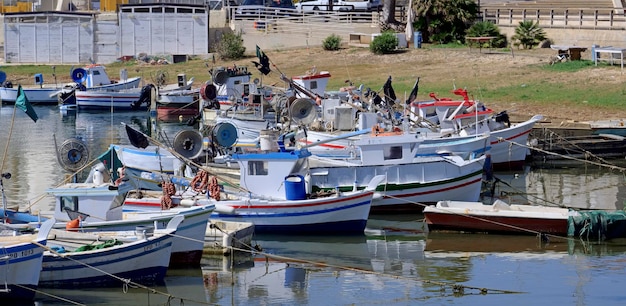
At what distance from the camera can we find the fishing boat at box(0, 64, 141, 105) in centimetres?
5753

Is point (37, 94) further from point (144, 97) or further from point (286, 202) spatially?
point (286, 202)

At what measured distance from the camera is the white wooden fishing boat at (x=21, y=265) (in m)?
20.6

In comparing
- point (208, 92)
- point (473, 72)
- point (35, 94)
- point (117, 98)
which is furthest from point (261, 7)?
point (208, 92)

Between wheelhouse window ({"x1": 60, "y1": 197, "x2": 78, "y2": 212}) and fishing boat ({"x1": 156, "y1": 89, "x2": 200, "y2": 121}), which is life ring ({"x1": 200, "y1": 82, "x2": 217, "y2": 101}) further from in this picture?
wheelhouse window ({"x1": 60, "y1": 197, "x2": 78, "y2": 212})

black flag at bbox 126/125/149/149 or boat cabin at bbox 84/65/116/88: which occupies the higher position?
black flag at bbox 126/125/149/149

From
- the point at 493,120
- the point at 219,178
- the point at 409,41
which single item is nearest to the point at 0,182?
the point at 219,178

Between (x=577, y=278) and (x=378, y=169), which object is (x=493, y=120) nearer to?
(x=378, y=169)

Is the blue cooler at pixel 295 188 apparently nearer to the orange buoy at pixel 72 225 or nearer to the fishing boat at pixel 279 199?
the fishing boat at pixel 279 199

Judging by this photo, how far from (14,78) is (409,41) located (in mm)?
21264

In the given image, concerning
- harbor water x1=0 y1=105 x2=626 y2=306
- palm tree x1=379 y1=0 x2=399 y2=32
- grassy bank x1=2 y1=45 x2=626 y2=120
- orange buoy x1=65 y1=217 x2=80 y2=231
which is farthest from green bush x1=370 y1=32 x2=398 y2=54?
orange buoy x1=65 y1=217 x2=80 y2=231

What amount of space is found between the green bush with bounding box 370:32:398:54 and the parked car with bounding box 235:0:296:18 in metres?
11.3

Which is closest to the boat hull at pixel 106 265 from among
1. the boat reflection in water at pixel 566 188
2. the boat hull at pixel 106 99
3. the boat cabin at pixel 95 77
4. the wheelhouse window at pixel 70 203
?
the wheelhouse window at pixel 70 203

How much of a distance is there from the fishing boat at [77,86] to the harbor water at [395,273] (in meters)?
26.2

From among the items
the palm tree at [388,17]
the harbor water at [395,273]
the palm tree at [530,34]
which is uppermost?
the palm tree at [388,17]
